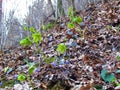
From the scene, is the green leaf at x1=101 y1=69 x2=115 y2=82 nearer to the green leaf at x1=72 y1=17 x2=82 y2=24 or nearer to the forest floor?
the forest floor

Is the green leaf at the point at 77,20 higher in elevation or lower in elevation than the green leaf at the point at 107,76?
higher

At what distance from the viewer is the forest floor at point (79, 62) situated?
10.4 feet

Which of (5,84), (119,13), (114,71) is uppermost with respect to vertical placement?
(119,13)

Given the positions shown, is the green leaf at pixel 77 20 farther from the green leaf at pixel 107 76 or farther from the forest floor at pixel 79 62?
the green leaf at pixel 107 76

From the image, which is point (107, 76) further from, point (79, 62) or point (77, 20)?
point (77, 20)

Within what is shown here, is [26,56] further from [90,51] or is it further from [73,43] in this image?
[90,51]

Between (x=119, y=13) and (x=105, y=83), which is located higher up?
(x=119, y=13)

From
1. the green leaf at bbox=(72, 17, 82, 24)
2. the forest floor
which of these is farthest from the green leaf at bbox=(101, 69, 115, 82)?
the green leaf at bbox=(72, 17, 82, 24)

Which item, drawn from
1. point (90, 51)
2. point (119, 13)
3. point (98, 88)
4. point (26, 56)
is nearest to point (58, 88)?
point (98, 88)

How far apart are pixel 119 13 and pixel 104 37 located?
117cm

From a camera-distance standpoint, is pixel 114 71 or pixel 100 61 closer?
pixel 114 71

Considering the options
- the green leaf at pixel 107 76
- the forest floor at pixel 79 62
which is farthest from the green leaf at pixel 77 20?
the green leaf at pixel 107 76

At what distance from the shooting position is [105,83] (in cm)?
315

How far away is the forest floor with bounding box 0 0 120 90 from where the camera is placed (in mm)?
3180
